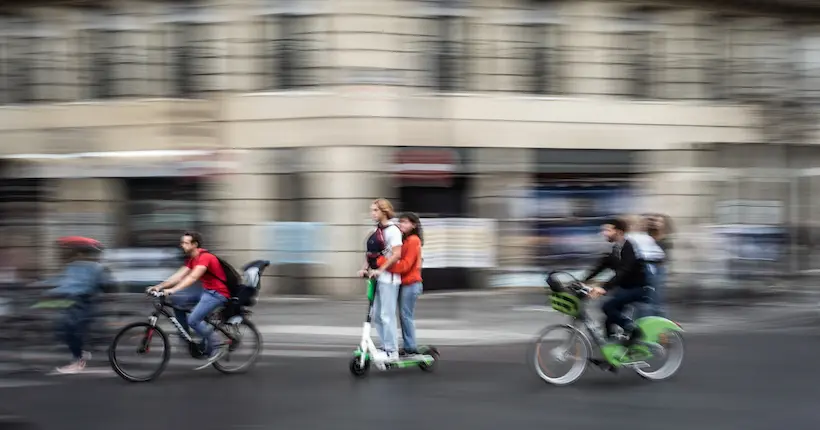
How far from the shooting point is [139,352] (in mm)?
8750

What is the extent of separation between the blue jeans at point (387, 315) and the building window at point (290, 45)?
7993 mm

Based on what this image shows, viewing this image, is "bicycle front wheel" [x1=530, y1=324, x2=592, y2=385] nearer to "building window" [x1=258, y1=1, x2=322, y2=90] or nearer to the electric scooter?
the electric scooter

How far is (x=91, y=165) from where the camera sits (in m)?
17.2

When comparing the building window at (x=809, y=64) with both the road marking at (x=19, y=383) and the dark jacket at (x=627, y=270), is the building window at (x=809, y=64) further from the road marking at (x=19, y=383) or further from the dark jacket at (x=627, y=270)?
the road marking at (x=19, y=383)

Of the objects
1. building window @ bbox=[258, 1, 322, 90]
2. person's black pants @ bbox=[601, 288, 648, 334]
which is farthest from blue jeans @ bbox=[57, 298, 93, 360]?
building window @ bbox=[258, 1, 322, 90]

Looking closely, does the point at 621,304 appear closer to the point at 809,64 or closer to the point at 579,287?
the point at 579,287

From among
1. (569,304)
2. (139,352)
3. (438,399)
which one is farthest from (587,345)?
(139,352)

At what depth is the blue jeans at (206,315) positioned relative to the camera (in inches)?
357

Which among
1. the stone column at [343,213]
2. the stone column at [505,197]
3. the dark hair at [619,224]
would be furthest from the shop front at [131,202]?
the dark hair at [619,224]

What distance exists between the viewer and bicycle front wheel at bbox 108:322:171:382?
28.5 feet

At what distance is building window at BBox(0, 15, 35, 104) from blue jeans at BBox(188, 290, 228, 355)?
10.9 meters

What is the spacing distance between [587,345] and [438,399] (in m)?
1.52

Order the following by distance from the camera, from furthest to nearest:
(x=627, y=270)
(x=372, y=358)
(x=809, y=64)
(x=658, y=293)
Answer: (x=809, y=64) < (x=658, y=293) < (x=372, y=358) < (x=627, y=270)

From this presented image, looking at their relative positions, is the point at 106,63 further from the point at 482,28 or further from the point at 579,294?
the point at 579,294
